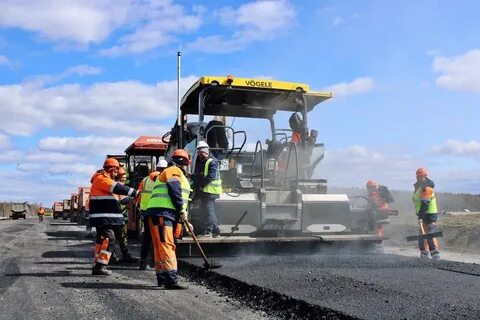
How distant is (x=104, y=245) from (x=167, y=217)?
158cm

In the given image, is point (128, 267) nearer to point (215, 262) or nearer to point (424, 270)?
point (215, 262)

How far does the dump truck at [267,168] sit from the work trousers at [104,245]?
1.33 metres

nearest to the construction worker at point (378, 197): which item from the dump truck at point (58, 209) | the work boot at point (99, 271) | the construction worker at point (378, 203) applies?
the construction worker at point (378, 203)

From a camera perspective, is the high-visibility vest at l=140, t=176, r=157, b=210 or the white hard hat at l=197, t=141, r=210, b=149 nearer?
the white hard hat at l=197, t=141, r=210, b=149

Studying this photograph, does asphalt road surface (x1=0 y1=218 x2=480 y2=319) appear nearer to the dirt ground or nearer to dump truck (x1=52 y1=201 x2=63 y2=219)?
the dirt ground

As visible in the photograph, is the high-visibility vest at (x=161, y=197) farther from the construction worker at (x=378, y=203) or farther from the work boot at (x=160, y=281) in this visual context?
the construction worker at (x=378, y=203)

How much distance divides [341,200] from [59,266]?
4763 millimetres

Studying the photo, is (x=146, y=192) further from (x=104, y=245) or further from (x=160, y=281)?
(x=160, y=281)

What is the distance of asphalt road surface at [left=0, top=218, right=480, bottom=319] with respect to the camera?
195 inches

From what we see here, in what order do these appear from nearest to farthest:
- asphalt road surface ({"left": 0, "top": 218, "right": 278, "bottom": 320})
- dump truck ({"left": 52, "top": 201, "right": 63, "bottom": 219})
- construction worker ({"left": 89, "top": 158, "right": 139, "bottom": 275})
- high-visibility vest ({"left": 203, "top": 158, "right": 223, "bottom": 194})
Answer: asphalt road surface ({"left": 0, "top": 218, "right": 278, "bottom": 320}) → construction worker ({"left": 89, "top": 158, "right": 139, "bottom": 275}) → high-visibility vest ({"left": 203, "top": 158, "right": 223, "bottom": 194}) → dump truck ({"left": 52, "top": 201, "right": 63, "bottom": 219})

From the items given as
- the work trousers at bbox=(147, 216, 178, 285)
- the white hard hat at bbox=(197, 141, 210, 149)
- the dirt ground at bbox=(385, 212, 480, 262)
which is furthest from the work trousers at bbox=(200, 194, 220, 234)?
the dirt ground at bbox=(385, 212, 480, 262)

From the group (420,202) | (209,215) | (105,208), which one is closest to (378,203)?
(420,202)

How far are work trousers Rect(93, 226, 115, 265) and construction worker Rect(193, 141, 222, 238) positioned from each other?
136cm

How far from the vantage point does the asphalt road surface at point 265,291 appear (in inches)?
195
